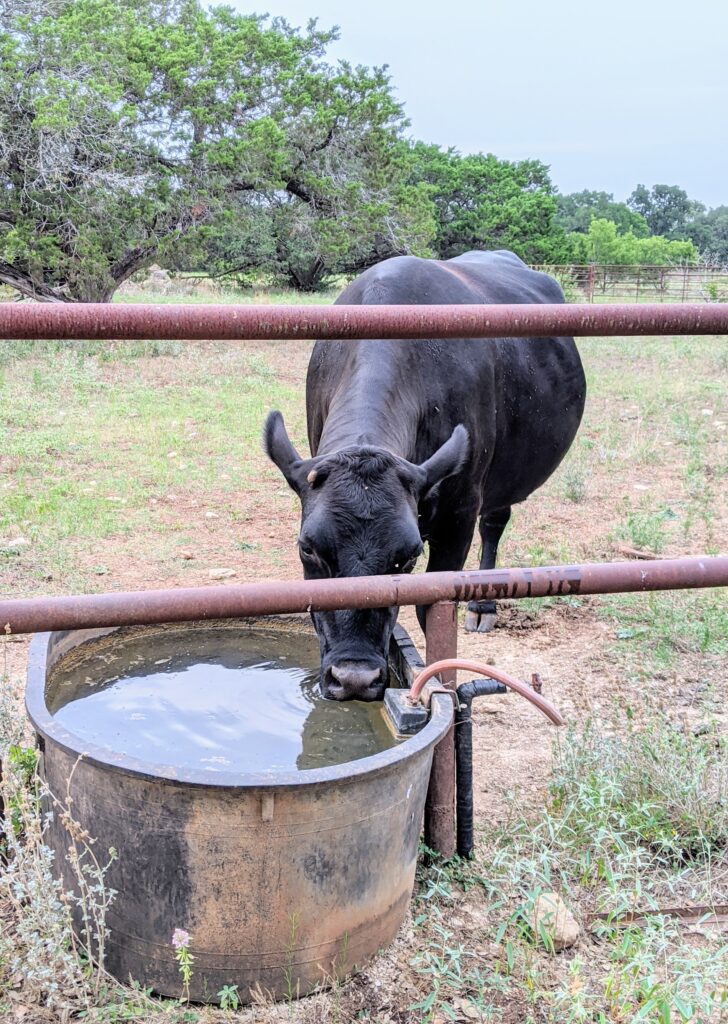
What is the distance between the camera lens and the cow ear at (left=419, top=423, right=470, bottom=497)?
3.08 m

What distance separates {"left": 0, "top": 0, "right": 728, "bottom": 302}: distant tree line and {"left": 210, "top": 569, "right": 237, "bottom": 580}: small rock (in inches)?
412

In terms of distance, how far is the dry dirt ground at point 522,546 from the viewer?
3.35 meters

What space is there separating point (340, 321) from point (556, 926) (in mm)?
1466

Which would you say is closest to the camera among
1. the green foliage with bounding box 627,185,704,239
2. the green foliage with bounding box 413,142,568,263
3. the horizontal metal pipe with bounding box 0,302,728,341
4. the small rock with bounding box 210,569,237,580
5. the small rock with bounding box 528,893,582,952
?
the horizontal metal pipe with bounding box 0,302,728,341

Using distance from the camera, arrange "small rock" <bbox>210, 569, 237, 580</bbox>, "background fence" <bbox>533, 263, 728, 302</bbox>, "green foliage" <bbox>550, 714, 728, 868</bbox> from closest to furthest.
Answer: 1. "green foliage" <bbox>550, 714, 728, 868</bbox>
2. "small rock" <bbox>210, 569, 237, 580</bbox>
3. "background fence" <bbox>533, 263, 728, 302</bbox>

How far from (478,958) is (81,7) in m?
18.8

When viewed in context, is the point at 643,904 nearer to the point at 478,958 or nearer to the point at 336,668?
the point at 478,958

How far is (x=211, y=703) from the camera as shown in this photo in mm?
2709

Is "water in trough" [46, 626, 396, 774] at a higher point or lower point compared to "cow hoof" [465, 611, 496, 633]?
higher

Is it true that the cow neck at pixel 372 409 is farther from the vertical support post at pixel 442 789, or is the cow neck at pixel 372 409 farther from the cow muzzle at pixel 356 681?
the vertical support post at pixel 442 789

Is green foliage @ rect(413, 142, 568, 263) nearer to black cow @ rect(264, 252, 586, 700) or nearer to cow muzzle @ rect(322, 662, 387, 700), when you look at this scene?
black cow @ rect(264, 252, 586, 700)

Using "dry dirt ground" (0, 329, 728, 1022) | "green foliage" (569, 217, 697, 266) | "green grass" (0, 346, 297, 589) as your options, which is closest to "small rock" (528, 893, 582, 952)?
"dry dirt ground" (0, 329, 728, 1022)

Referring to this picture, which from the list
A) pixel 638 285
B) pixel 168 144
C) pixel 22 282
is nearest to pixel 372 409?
pixel 22 282

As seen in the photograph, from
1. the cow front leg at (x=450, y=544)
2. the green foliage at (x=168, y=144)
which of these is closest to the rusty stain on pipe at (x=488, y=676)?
the cow front leg at (x=450, y=544)
